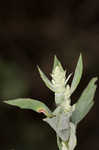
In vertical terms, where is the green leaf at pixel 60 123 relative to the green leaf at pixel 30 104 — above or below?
below

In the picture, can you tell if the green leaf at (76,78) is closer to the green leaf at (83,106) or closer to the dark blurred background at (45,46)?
the green leaf at (83,106)

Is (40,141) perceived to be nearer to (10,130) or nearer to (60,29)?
(10,130)

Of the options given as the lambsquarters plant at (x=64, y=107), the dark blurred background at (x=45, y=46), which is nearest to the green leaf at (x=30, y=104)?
the lambsquarters plant at (x=64, y=107)

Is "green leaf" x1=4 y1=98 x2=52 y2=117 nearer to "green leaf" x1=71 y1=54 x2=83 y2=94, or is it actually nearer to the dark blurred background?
"green leaf" x1=71 y1=54 x2=83 y2=94

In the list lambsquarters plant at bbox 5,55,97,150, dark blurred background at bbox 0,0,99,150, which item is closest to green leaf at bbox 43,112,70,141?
lambsquarters plant at bbox 5,55,97,150

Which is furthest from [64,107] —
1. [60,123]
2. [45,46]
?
[45,46]

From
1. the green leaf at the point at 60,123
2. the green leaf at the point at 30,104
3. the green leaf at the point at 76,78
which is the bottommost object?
the green leaf at the point at 60,123

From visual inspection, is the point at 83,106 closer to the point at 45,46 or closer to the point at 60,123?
the point at 60,123

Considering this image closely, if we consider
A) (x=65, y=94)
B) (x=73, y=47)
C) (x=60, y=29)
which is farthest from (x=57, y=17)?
(x=65, y=94)
